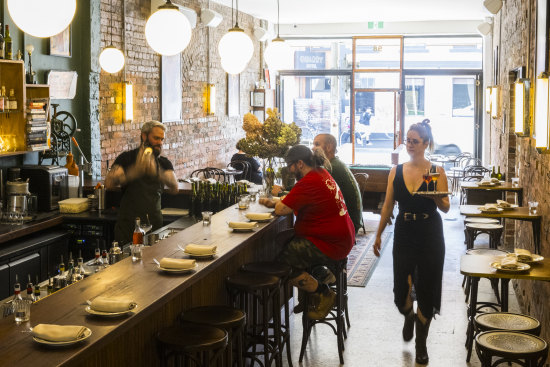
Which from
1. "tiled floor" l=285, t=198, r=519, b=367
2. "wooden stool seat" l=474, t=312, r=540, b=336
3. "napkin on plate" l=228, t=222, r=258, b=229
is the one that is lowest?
"tiled floor" l=285, t=198, r=519, b=367

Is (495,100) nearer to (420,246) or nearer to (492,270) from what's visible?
(420,246)

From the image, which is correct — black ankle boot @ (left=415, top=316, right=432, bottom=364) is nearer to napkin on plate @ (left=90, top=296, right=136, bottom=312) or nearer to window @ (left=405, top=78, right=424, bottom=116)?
napkin on plate @ (left=90, top=296, right=136, bottom=312)

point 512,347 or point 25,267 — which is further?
point 25,267

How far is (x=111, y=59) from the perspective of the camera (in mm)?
8352

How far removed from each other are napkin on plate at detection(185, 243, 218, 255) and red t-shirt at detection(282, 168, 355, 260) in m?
1.00

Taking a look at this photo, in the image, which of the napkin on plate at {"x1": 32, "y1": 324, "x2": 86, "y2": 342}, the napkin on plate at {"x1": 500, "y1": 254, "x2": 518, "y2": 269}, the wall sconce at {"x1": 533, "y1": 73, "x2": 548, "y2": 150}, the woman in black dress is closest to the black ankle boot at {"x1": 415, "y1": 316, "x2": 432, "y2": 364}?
the woman in black dress

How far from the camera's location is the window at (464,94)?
16.5 metres

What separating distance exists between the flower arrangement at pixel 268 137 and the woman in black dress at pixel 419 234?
4.11 feet

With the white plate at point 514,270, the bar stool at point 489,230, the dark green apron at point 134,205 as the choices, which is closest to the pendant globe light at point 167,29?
the dark green apron at point 134,205

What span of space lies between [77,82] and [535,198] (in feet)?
16.4

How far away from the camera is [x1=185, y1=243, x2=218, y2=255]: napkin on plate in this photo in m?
4.12

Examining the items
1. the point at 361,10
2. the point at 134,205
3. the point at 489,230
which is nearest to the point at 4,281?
the point at 134,205

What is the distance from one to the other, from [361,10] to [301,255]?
32.3ft

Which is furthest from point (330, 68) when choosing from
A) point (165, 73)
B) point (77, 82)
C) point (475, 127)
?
point (77, 82)
